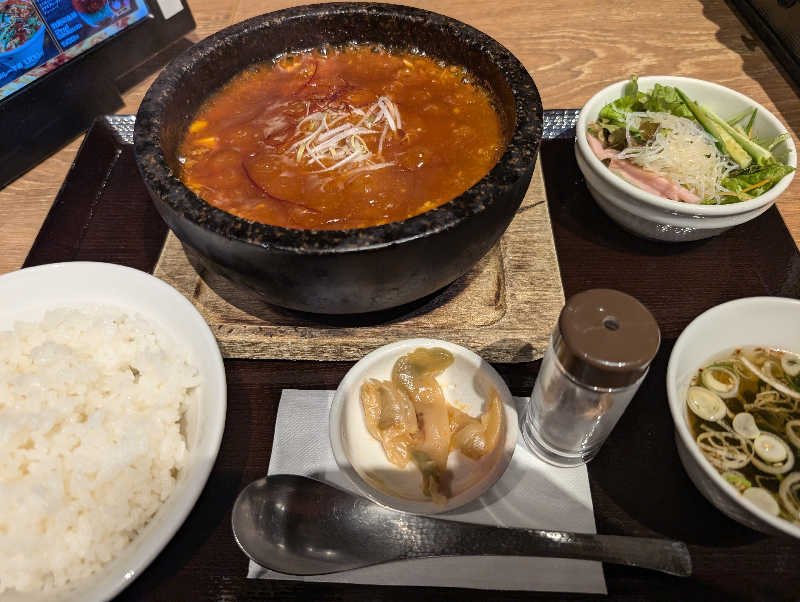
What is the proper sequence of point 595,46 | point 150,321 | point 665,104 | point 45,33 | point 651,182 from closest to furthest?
point 150,321 → point 651,182 → point 665,104 → point 45,33 → point 595,46

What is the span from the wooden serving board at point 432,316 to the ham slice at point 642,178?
0.37 m

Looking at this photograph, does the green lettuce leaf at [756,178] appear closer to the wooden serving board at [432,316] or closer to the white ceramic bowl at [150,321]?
the wooden serving board at [432,316]

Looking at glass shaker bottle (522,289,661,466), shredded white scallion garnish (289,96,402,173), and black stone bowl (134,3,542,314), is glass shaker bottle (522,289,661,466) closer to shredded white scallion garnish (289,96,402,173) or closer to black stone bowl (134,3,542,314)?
black stone bowl (134,3,542,314)

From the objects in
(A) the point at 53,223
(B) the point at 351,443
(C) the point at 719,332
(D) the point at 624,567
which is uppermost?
(A) the point at 53,223

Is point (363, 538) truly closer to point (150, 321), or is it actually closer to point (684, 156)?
point (150, 321)

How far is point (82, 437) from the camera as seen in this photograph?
1.31 m

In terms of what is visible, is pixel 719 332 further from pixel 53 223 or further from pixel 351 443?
pixel 53 223

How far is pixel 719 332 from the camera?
1.44 m

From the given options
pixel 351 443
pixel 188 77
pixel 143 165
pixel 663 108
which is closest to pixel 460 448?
pixel 351 443

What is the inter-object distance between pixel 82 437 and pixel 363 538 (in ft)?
2.37

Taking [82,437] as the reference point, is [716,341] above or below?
below

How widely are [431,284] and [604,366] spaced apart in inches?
19.7

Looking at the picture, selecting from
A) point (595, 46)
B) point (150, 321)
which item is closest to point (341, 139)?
point (150, 321)

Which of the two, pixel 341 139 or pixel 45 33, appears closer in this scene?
pixel 341 139
